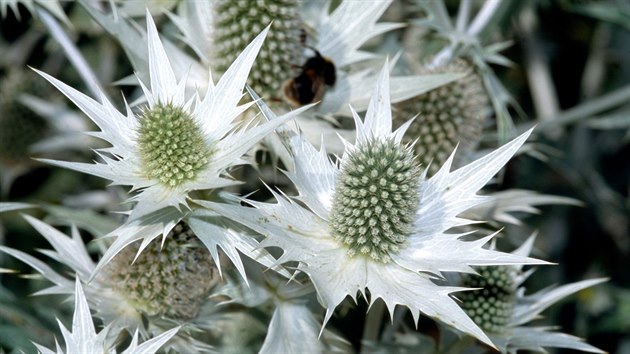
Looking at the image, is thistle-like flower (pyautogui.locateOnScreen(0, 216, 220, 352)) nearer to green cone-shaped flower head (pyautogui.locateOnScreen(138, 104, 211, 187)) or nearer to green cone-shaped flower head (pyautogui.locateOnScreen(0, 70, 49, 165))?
green cone-shaped flower head (pyautogui.locateOnScreen(138, 104, 211, 187))

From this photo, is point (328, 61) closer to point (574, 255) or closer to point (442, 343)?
point (442, 343)

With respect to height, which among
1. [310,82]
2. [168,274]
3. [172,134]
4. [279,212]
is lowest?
[168,274]

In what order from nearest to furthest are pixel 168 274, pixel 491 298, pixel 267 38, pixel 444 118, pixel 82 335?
pixel 82 335
pixel 168 274
pixel 491 298
pixel 267 38
pixel 444 118

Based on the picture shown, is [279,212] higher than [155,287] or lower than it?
higher

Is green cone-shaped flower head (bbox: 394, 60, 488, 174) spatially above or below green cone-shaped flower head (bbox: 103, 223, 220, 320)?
above

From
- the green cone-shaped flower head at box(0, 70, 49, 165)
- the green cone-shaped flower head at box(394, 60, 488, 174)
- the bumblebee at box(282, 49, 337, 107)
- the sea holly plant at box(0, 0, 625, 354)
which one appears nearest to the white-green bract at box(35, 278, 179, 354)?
the sea holly plant at box(0, 0, 625, 354)

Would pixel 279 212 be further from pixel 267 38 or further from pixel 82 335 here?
pixel 267 38

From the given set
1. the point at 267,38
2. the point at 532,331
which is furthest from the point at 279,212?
the point at 532,331

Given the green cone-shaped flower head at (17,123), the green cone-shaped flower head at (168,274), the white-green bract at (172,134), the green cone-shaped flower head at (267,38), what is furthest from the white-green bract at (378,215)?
the green cone-shaped flower head at (17,123)
